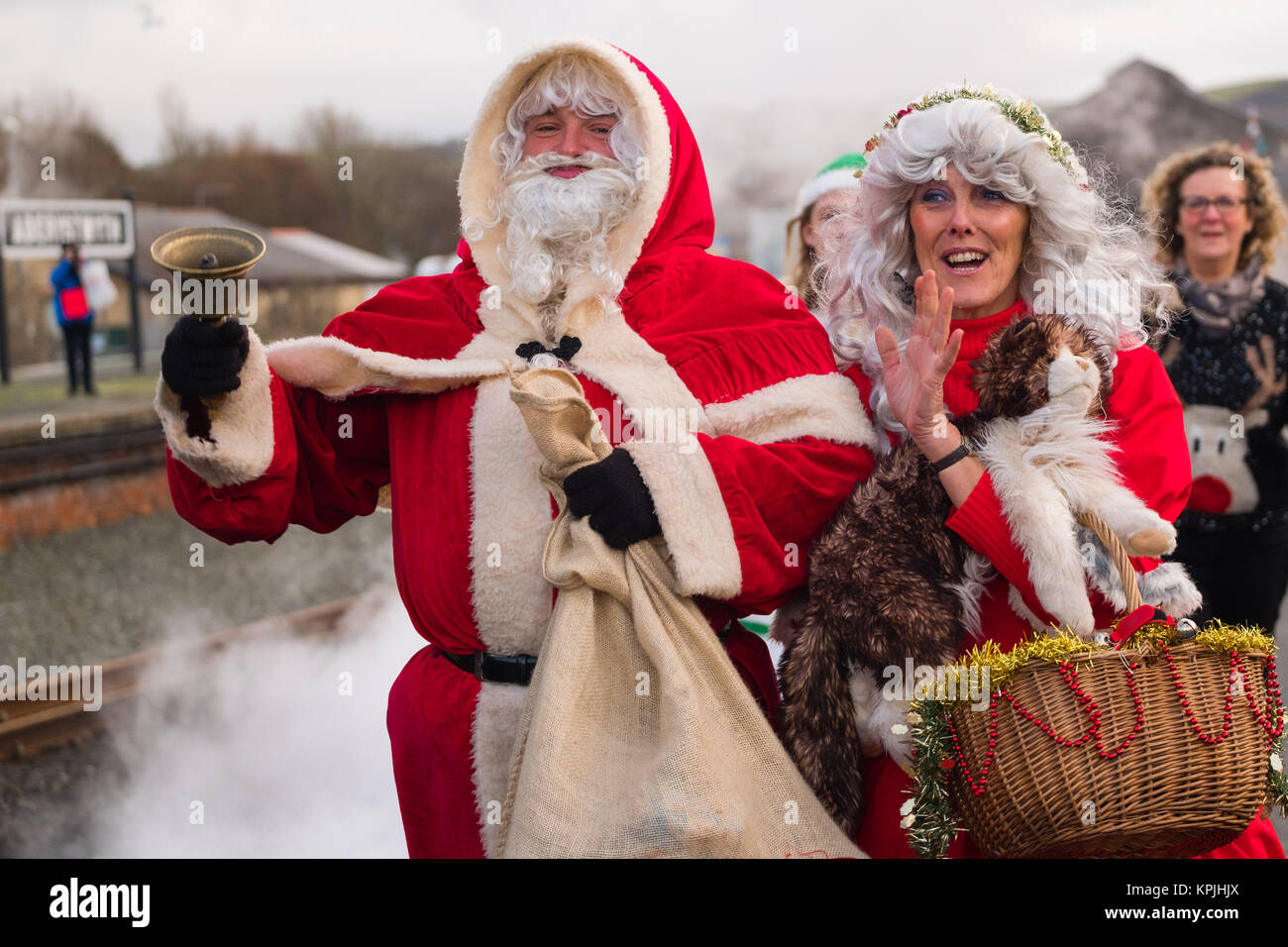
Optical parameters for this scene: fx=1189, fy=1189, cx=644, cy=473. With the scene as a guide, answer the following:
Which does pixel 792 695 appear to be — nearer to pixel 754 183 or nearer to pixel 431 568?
pixel 431 568

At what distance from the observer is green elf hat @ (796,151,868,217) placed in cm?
402

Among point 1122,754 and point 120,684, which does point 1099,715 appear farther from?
point 120,684

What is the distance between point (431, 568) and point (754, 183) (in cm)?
2953

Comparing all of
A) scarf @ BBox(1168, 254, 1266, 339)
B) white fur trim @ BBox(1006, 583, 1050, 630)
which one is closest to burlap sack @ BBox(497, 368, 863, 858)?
white fur trim @ BBox(1006, 583, 1050, 630)

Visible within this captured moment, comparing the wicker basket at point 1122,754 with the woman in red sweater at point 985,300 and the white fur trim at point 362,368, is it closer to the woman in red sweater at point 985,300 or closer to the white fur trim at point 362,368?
the woman in red sweater at point 985,300

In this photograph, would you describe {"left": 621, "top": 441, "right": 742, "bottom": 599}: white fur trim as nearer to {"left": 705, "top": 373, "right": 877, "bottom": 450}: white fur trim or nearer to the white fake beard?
{"left": 705, "top": 373, "right": 877, "bottom": 450}: white fur trim

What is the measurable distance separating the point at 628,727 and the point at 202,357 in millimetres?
1060

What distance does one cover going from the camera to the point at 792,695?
7.41 ft

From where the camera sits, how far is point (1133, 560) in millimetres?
2201

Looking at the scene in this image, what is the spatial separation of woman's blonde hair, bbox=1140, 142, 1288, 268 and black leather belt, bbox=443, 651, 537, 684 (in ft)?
9.90

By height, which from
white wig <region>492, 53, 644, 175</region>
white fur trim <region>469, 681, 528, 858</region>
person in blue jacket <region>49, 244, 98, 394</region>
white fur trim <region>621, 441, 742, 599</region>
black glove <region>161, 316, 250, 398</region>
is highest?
white wig <region>492, 53, 644, 175</region>

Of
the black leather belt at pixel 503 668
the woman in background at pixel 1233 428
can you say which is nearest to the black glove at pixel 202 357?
the black leather belt at pixel 503 668

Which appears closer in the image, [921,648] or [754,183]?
[921,648]
